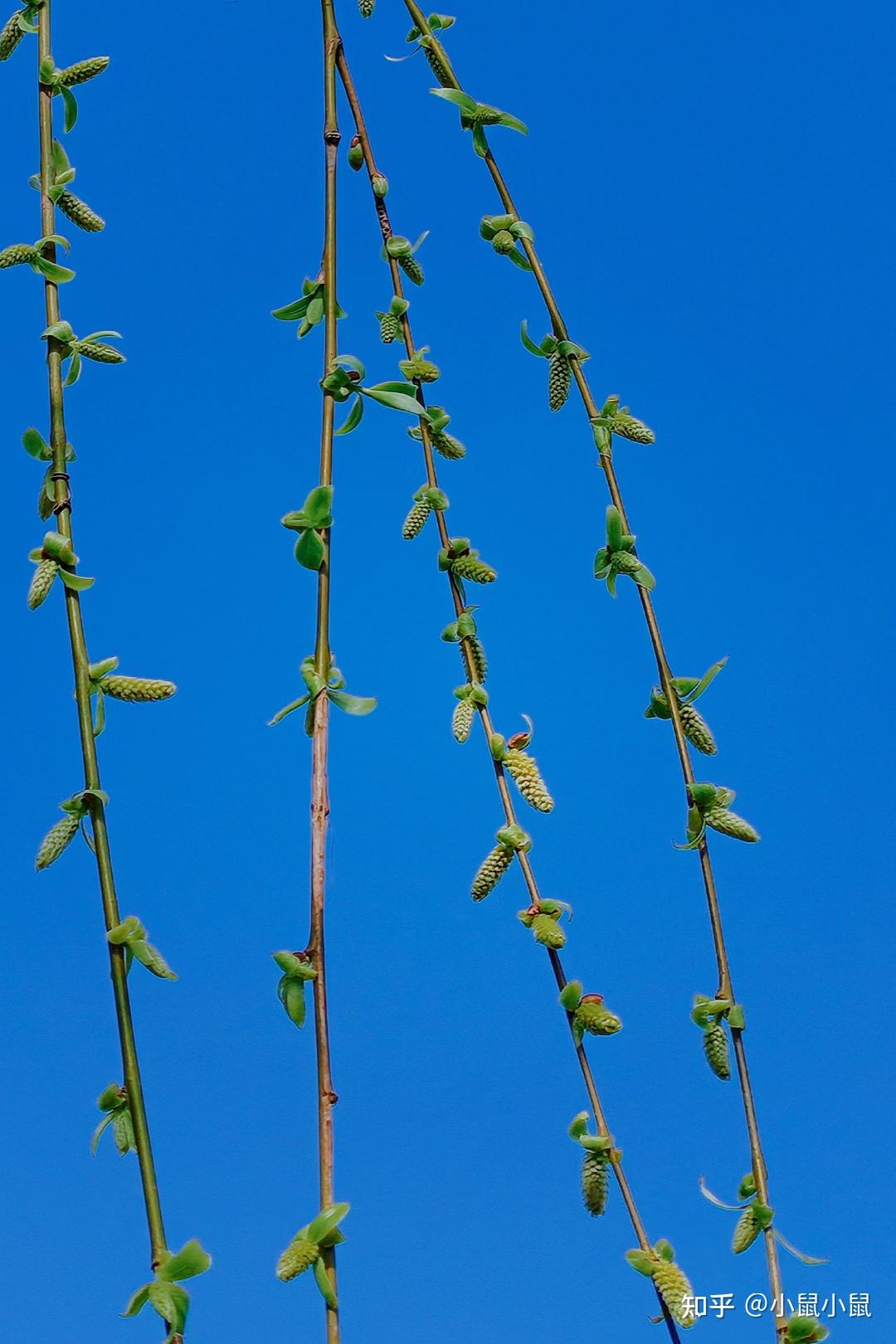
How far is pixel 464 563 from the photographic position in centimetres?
74

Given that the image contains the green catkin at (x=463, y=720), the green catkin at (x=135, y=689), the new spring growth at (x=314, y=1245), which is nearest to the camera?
the new spring growth at (x=314, y=1245)

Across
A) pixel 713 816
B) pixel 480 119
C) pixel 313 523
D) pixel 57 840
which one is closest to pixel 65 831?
pixel 57 840

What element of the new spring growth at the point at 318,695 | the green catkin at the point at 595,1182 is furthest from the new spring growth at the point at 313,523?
the green catkin at the point at 595,1182

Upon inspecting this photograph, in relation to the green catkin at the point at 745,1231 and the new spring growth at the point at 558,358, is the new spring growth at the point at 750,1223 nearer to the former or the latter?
the green catkin at the point at 745,1231

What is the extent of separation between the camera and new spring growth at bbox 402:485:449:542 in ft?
2.46

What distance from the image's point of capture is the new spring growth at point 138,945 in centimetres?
53

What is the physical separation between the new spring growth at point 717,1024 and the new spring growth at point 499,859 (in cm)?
12

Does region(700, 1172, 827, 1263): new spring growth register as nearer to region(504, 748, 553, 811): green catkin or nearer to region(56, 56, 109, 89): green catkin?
region(504, 748, 553, 811): green catkin

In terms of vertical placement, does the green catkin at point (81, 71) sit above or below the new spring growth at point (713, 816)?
above

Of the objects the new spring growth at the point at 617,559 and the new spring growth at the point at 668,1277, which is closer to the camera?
the new spring growth at the point at 668,1277

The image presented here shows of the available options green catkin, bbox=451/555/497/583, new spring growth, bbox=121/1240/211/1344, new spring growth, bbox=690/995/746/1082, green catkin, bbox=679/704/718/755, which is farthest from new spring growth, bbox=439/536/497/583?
new spring growth, bbox=121/1240/211/1344

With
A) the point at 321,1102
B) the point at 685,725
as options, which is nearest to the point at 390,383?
the point at 685,725

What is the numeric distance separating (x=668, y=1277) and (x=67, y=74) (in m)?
0.69

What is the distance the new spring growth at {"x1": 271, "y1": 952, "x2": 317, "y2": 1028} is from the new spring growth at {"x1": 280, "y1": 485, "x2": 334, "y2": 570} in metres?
0.17
